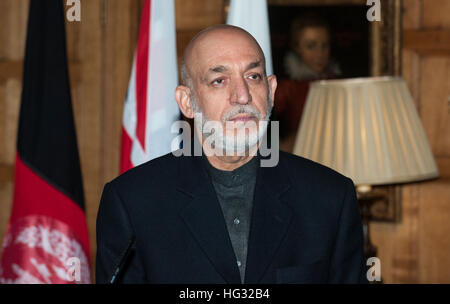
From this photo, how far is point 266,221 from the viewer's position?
1.35m

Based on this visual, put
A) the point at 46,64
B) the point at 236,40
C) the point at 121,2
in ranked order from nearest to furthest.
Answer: the point at 236,40 → the point at 46,64 → the point at 121,2

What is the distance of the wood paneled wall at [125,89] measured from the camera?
117 inches

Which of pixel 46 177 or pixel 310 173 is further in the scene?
pixel 46 177

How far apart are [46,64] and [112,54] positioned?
2.56ft

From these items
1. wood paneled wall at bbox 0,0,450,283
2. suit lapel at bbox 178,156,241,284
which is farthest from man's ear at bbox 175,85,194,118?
wood paneled wall at bbox 0,0,450,283

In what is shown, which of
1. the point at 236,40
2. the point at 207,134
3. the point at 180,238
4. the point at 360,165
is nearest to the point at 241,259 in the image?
Result: the point at 180,238

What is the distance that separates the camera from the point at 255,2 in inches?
100

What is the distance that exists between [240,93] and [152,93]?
134cm

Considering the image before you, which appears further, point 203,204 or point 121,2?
point 121,2

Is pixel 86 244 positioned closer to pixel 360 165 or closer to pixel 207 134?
pixel 360 165

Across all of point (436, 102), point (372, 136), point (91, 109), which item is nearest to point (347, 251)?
point (372, 136)

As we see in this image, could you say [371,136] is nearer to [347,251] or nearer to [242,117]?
[347,251]

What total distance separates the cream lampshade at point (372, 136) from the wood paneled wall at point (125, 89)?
87cm

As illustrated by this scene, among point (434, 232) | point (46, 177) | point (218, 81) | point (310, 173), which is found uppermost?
point (218, 81)
